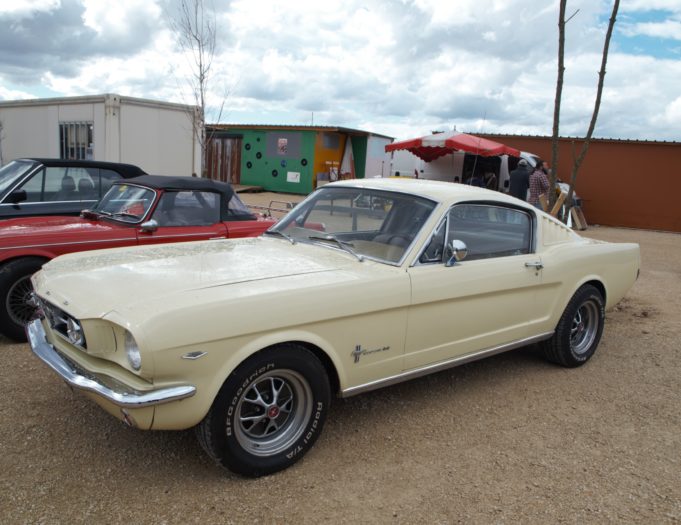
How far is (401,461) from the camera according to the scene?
3.15 m

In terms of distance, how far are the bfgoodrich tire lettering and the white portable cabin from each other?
1121 centimetres

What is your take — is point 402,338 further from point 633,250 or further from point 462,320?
point 633,250

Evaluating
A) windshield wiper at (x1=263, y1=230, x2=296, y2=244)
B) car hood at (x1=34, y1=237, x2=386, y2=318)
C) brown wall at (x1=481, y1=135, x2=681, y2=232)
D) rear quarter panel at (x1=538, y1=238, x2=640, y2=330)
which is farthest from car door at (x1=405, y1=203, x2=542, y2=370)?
brown wall at (x1=481, y1=135, x2=681, y2=232)

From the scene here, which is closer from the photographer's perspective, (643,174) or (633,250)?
(633,250)

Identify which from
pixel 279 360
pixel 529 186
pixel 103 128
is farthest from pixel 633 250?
pixel 103 128

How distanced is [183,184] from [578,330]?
4.03 m

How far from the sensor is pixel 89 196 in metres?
6.71

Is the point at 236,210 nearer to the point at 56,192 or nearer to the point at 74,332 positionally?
the point at 56,192

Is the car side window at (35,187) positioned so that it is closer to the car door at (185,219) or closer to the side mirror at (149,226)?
the car door at (185,219)

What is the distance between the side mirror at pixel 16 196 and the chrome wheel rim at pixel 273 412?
15.3 feet

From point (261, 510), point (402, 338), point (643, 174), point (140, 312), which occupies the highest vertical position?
point (643, 174)

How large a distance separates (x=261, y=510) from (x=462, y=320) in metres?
1.78

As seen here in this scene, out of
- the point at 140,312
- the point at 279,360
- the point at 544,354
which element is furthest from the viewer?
the point at 544,354

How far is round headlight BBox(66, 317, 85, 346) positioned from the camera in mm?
2770
